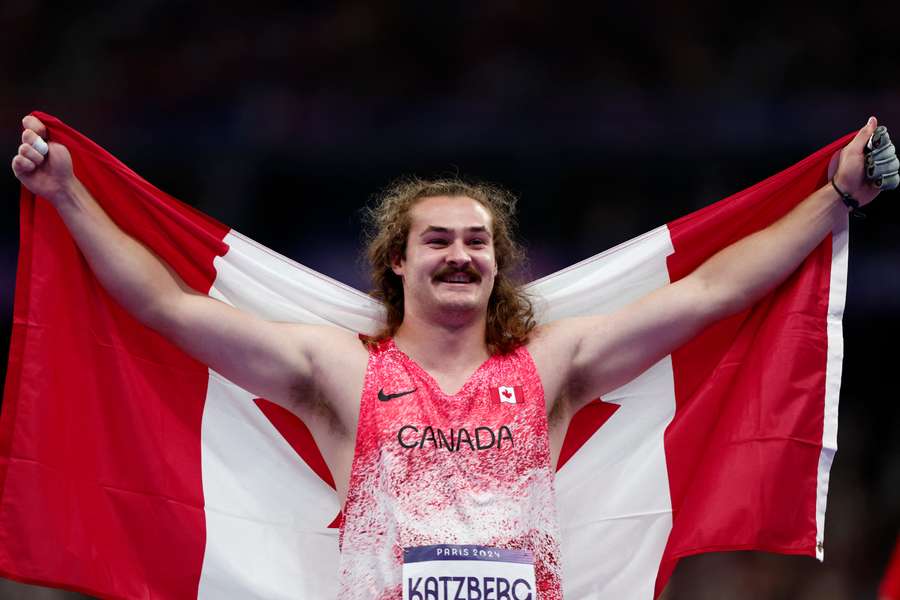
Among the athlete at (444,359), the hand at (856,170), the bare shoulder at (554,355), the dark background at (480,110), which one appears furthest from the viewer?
the dark background at (480,110)

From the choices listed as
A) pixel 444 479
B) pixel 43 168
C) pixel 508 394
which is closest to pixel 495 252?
pixel 508 394

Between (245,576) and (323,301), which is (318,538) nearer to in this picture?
(245,576)

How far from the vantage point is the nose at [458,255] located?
322 cm

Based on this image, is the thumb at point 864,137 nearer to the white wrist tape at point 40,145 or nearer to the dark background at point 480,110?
the white wrist tape at point 40,145

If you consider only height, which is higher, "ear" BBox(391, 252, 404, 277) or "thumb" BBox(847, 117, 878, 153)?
Answer: "thumb" BBox(847, 117, 878, 153)

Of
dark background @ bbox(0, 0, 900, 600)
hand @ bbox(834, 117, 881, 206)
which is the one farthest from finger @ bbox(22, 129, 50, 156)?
dark background @ bbox(0, 0, 900, 600)

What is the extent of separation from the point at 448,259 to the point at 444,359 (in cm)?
28

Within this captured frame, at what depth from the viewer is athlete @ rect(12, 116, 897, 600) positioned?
290 centimetres

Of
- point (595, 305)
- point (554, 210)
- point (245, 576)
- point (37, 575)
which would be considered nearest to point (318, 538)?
point (245, 576)

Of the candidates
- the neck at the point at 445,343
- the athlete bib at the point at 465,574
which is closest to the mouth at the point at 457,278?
the neck at the point at 445,343

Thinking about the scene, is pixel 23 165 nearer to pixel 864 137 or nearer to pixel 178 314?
pixel 178 314

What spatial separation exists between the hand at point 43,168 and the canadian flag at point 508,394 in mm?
1298

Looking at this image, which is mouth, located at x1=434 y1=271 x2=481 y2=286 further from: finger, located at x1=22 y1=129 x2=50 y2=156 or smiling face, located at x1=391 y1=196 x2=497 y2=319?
finger, located at x1=22 y1=129 x2=50 y2=156

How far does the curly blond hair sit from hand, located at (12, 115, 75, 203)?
0.93m
